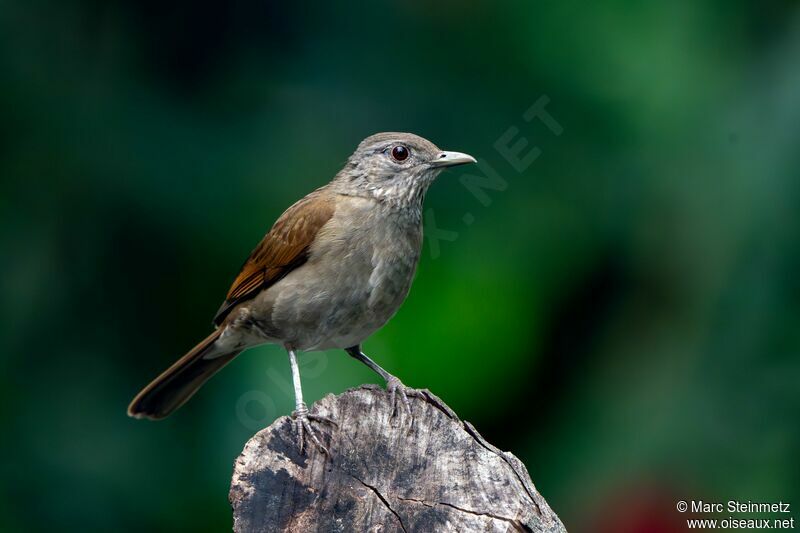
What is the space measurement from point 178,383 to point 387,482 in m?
1.81

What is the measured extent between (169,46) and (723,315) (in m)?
2.70

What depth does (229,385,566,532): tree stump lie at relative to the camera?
255cm

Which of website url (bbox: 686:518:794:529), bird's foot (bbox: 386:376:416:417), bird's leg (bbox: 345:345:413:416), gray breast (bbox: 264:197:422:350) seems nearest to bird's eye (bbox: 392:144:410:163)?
gray breast (bbox: 264:197:422:350)

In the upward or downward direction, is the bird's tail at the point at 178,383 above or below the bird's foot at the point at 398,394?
below

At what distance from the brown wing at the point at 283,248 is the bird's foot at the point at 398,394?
2.28 feet

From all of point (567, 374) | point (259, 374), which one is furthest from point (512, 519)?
point (259, 374)

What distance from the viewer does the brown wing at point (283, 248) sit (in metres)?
3.87

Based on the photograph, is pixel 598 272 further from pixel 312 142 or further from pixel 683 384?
pixel 312 142

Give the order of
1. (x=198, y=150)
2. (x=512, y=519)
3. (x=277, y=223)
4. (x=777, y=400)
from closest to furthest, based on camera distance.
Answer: (x=512, y=519), (x=277, y=223), (x=777, y=400), (x=198, y=150)

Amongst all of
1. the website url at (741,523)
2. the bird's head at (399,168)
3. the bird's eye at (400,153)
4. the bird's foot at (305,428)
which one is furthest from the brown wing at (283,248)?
the website url at (741,523)

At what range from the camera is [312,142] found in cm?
467

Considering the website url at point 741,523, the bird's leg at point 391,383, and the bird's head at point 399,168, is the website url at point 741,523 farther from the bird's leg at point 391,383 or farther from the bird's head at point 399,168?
the bird's head at point 399,168

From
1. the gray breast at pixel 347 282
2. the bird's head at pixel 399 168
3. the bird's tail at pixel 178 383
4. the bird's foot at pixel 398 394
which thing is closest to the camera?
the bird's foot at pixel 398 394

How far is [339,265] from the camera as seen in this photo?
12.3ft
